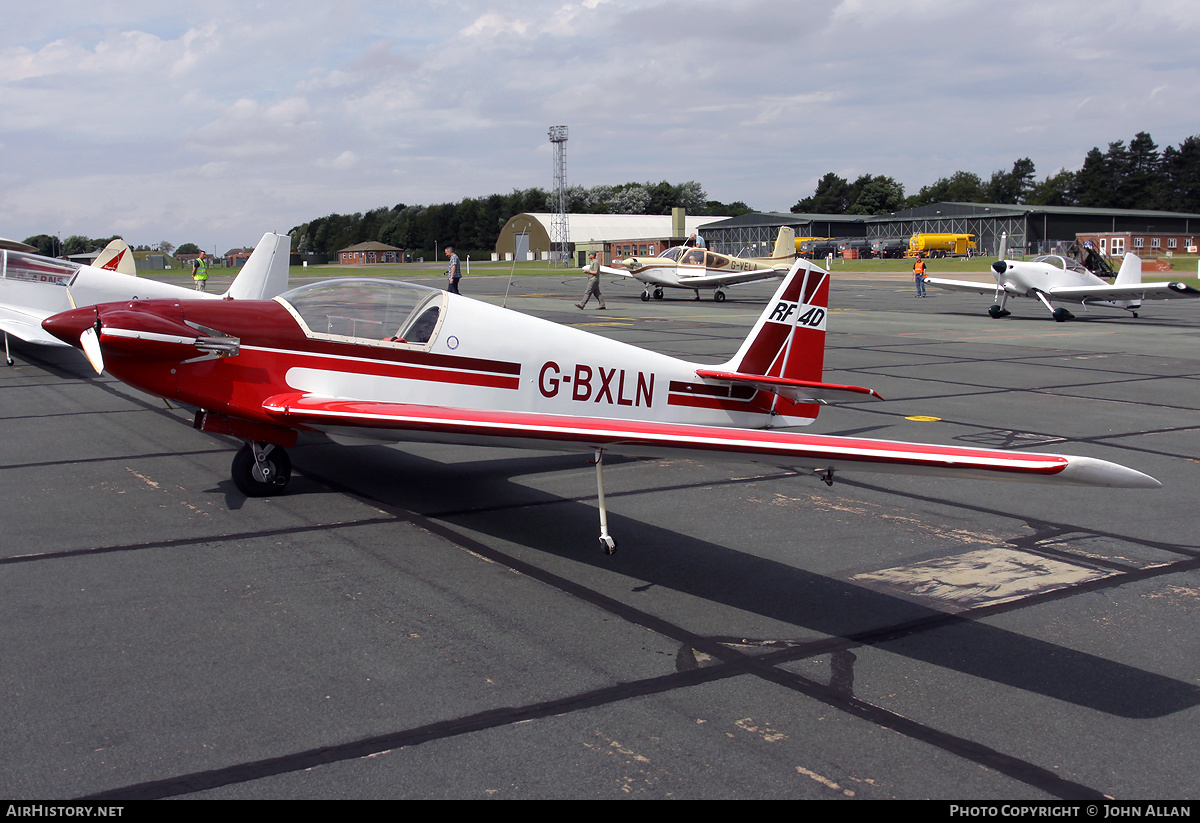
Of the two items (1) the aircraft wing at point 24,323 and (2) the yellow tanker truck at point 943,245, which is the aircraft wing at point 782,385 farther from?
(2) the yellow tanker truck at point 943,245

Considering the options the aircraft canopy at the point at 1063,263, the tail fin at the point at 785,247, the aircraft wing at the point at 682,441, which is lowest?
the aircraft wing at the point at 682,441

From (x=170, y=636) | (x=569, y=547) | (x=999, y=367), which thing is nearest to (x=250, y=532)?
(x=170, y=636)

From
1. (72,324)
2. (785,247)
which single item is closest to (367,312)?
(72,324)

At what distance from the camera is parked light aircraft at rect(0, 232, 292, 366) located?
1533cm

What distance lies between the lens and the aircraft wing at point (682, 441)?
3.89 m

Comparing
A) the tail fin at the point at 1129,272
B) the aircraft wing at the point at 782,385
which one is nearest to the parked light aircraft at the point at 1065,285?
the tail fin at the point at 1129,272

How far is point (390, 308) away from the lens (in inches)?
292

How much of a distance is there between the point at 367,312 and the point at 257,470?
1.55 meters

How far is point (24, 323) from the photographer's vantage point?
15.3 metres

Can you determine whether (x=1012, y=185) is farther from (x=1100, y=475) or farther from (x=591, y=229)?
(x=1100, y=475)

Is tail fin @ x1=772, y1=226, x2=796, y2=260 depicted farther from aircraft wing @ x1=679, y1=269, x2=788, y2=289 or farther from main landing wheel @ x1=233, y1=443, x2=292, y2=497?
main landing wheel @ x1=233, y1=443, x2=292, y2=497

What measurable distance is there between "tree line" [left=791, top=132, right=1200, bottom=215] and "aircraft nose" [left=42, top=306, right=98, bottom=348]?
435 feet

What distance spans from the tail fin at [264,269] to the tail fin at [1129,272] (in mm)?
24833

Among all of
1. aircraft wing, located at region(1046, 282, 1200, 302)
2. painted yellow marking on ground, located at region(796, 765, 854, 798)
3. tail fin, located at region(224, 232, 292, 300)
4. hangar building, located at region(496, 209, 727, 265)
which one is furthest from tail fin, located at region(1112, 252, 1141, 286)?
hangar building, located at region(496, 209, 727, 265)
